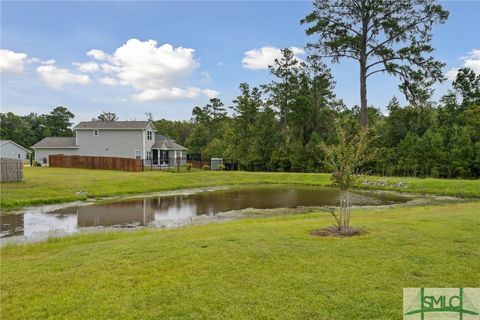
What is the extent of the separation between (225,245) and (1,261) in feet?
15.0

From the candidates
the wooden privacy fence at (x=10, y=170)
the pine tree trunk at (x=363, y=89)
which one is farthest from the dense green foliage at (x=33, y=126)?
the pine tree trunk at (x=363, y=89)

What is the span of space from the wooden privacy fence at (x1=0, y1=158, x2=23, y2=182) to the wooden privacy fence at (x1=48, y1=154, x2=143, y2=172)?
48.6 ft

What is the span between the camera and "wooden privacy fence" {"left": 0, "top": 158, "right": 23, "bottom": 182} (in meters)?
20.8

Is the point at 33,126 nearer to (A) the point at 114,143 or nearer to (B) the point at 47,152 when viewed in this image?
(B) the point at 47,152

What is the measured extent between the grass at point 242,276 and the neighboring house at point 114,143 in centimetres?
3633

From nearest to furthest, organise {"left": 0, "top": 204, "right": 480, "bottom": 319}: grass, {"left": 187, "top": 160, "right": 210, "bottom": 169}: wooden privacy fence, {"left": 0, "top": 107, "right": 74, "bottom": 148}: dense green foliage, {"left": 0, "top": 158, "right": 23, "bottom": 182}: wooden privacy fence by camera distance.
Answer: {"left": 0, "top": 204, "right": 480, "bottom": 319}: grass
{"left": 0, "top": 158, "right": 23, "bottom": 182}: wooden privacy fence
{"left": 187, "top": 160, "right": 210, "bottom": 169}: wooden privacy fence
{"left": 0, "top": 107, "right": 74, "bottom": 148}: dense green foliage

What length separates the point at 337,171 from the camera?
9.15 metres

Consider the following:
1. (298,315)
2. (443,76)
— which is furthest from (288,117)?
(298,315)

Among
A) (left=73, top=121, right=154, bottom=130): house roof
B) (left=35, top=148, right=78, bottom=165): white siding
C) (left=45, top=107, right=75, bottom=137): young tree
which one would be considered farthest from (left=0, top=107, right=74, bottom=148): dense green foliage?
(left=73, top=121, right=154, bottom=130): house roof

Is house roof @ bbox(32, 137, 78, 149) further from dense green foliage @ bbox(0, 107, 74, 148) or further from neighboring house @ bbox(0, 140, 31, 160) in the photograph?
dense green foliage @ bbox(0, 107, 74, 148)

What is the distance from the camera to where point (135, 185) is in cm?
2595

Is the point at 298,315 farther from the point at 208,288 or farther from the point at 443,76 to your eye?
the point at 443,76

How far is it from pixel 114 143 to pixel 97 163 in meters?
6.13

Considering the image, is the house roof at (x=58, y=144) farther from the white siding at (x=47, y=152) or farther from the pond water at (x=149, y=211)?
the pond water at (x=149, y=211)
